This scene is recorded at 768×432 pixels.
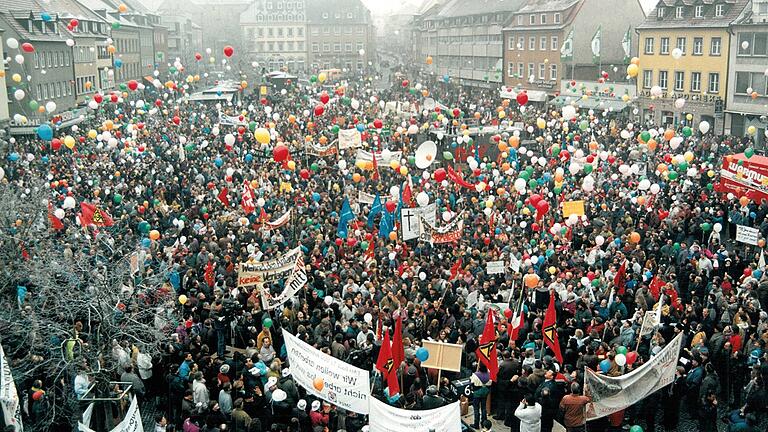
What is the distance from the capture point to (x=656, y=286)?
15.5 metres

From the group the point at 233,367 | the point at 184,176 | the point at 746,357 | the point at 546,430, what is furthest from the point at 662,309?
the point at 184,176

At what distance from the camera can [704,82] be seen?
43.0 m

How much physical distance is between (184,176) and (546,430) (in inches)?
699

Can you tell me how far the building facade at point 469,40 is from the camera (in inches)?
2569

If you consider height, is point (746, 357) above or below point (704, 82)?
below

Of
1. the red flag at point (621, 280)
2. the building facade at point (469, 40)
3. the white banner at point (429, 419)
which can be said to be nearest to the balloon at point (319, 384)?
the white banner at point (429, 419)

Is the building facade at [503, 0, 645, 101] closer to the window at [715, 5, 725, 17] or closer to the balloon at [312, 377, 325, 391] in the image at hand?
the window at [715, 5, 725, 17]

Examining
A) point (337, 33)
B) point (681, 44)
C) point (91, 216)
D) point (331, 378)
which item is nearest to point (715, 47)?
point (681, 44)

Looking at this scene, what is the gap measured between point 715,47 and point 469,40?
32.7 meters

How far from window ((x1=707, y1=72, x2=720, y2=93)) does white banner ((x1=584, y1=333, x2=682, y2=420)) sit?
3399cm

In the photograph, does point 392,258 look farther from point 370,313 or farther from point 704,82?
point 704,82

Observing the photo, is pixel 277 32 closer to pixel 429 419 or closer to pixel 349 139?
pixel 349 139

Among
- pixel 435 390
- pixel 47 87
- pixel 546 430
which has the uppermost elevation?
pixel 47 87

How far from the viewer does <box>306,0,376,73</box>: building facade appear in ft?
327
